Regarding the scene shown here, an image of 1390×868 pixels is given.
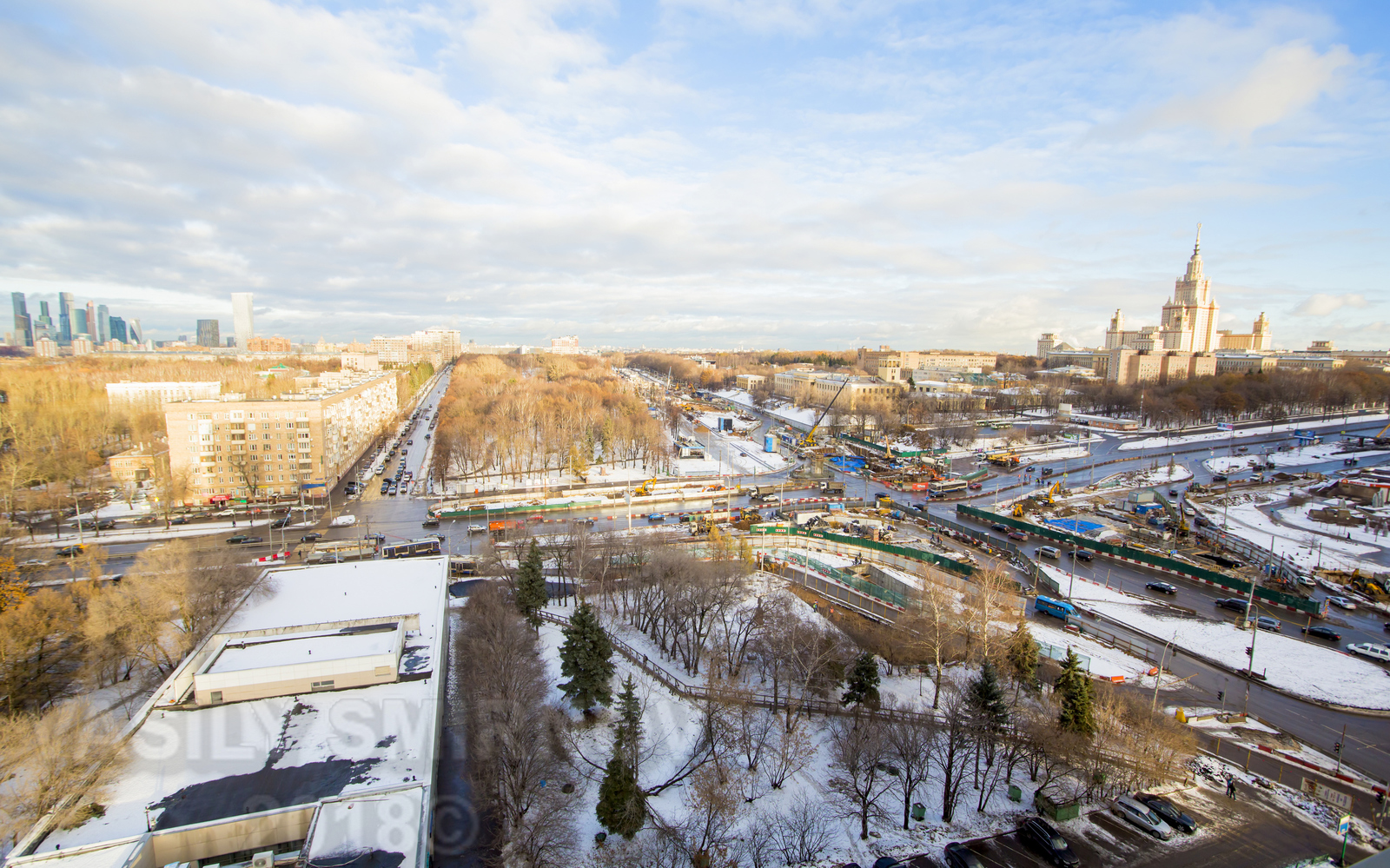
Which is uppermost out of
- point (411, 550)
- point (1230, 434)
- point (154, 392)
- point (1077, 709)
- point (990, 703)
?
point (154, 392)

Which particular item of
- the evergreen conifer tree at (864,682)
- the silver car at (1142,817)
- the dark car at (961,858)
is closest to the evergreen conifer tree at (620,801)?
the evergreen conifer tree at (864,682)

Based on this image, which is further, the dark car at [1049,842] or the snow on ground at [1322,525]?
the snow on ground at [1322,525]

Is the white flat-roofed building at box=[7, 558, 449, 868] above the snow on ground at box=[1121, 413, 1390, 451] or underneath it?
underneath

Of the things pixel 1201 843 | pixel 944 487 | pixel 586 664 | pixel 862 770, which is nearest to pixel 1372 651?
pixel 1201 843

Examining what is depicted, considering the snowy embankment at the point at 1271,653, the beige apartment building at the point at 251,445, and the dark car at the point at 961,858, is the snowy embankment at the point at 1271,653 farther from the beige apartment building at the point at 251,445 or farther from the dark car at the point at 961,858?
the beige apartment building at the point at 251,445

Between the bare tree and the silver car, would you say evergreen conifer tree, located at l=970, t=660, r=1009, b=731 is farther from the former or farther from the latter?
the silver car

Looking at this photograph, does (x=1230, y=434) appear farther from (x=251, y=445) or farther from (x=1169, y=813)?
(x=251, y=445)

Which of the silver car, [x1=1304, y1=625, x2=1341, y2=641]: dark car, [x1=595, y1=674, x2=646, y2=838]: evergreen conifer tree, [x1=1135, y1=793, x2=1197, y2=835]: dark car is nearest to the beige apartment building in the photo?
[x1=595, y1=674, x2=646, y2=838]: evergreen conifer tree
